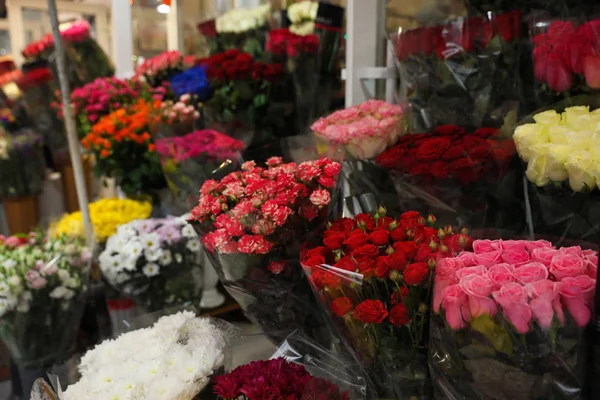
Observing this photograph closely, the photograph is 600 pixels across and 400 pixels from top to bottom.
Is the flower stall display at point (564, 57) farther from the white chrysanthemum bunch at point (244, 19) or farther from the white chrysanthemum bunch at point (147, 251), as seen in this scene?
the white chrysanthemum bunch at point (244, 19)

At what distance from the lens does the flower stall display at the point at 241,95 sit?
196cm

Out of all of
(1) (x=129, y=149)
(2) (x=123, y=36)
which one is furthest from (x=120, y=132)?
(2) (x=123, y=36)

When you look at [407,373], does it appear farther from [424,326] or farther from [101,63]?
[101,63]

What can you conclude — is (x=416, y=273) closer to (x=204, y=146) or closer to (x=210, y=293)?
(x=204, y=146)

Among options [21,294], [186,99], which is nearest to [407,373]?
[21,294]

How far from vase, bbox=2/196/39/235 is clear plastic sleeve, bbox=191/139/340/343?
106 inches

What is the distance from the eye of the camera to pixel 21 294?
163cm

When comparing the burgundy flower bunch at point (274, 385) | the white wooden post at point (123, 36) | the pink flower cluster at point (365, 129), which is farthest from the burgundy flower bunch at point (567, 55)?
the white wooden post at point (123, 36)

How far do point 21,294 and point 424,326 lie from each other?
1.23m

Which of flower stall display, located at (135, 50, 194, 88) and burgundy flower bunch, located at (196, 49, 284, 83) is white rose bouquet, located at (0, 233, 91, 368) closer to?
burgundy flower bunch, located at (196, 49, 284, 83)

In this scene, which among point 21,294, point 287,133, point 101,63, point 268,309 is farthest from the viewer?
point 101,63

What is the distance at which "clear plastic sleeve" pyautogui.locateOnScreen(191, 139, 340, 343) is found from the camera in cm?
111

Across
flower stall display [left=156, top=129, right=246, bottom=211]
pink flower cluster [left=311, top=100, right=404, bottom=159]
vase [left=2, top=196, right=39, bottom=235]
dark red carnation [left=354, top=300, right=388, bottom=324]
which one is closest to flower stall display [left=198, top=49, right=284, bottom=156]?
flower stall display [left=156, top=129, right=246, bottom=211]

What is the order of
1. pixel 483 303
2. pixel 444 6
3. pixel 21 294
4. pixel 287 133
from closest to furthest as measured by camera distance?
pixel 483 303 → pixel 21 294 → pixel 444 6 → pixel 287 133
